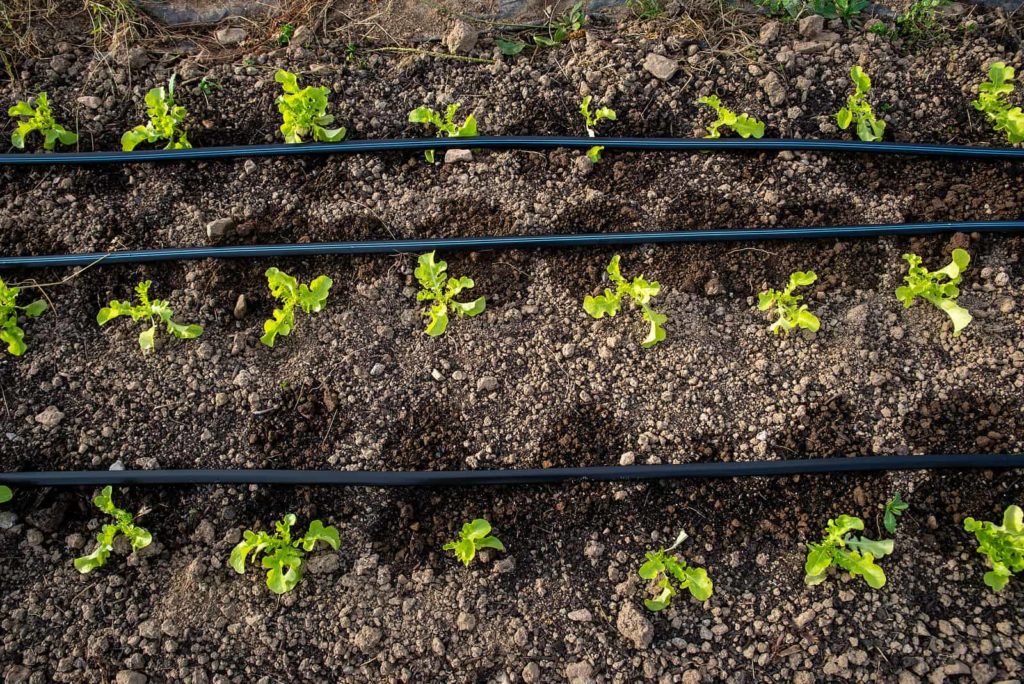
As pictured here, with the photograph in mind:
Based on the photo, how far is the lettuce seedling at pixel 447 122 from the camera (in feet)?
8.68

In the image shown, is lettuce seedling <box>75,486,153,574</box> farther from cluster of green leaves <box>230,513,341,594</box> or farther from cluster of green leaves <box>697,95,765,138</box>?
cluster of green leaves <box>697,95,765,138</box>

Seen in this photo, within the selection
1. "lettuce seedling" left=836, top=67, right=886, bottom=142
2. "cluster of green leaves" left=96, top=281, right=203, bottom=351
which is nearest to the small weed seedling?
"lettuce seedling" left=836, top=67, right=886, bottom=142

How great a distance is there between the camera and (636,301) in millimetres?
2414

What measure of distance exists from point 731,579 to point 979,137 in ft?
6.56

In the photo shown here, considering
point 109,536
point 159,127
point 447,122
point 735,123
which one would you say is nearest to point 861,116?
point 735,123

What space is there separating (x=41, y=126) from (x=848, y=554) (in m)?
3.23

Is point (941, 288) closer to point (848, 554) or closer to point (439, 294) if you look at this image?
point (848, 554)

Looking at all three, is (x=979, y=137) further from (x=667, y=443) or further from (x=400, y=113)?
(x=400, y=113)

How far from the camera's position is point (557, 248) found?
2.53 metres

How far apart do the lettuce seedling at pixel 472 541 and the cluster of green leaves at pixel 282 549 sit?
38 centimetres

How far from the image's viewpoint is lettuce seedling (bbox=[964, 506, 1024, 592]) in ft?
6.54

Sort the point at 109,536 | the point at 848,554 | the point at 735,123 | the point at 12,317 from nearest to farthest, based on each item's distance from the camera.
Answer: the point at 848,554 → the point at 109,536 → the point at 12,317 → the point at 735,123

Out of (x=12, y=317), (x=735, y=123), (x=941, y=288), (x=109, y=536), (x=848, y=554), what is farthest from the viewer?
(x=735, y=123)


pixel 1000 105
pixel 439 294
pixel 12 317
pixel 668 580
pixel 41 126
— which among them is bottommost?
pixel 668 580
